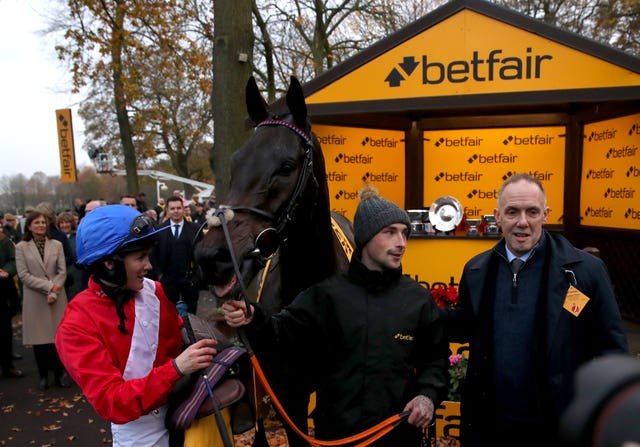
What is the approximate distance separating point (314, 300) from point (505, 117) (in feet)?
20.2

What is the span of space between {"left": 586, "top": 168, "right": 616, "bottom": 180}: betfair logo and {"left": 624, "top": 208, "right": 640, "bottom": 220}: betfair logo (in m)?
0.56

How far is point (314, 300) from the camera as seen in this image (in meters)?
2.07

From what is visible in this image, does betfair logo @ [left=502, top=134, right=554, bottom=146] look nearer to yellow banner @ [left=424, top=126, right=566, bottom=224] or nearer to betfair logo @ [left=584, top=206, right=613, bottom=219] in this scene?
yellow banner @ [left=424, top=126, right=566, bottom=224]

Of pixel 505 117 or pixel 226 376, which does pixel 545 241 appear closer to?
pixel 226 376

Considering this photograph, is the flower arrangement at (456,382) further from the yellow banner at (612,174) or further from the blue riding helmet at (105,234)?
the yellow banner at (612,174)

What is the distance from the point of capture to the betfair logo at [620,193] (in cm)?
651

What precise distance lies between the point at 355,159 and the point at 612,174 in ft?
12.5

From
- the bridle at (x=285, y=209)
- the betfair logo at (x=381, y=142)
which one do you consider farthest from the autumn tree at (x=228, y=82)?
the bridle at (x=285, y=209)

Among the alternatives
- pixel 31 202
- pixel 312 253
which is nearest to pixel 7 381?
pixel 312 253

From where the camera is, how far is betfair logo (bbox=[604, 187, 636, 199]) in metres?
6.51

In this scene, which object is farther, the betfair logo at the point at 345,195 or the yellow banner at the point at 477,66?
the betfair logo at the point at 345,195

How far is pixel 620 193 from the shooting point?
6.67 meters

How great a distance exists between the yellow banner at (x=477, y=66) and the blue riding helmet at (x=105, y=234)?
4587 millimetres

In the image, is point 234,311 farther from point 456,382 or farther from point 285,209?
point 456,382
